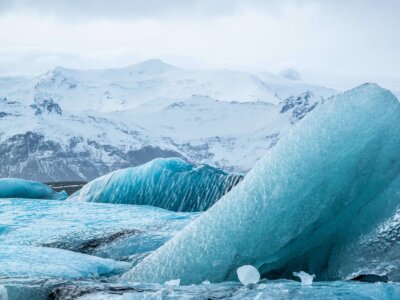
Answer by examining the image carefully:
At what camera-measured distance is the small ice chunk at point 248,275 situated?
430 centimetres

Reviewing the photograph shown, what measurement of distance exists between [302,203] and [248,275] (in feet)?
3.36

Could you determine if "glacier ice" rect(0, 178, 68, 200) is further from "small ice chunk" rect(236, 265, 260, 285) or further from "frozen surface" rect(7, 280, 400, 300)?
"small ice chunk" rect(236, 265, 260, 285)

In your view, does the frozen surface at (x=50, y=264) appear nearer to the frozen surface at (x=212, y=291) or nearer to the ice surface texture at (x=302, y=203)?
the ice surface texture at (x=302, y=203)

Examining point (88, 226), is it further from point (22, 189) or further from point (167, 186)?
point (22, 189)

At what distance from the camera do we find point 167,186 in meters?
15.1

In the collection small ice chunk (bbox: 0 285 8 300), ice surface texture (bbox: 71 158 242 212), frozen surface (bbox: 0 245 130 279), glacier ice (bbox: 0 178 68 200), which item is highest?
small ice chunk (bbox: 0 285 8 300)

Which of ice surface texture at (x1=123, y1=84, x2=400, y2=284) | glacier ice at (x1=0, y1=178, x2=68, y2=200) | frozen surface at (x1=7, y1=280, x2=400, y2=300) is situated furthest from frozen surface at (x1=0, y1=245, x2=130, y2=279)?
glacier ice at (x1=0, y1=178, x2=68, y2=200)

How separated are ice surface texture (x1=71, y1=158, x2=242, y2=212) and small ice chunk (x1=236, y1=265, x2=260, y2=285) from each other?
10079mm

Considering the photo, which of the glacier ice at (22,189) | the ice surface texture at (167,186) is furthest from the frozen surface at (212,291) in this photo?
the glacier ice at (22,189)

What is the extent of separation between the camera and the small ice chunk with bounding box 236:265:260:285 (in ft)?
14.1

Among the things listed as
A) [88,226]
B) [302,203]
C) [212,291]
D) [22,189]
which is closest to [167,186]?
[22,189]

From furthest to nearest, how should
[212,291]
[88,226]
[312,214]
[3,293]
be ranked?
[88,226], [312,214], [3,293], [212,291]

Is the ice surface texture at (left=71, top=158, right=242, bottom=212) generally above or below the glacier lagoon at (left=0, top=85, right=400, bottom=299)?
below

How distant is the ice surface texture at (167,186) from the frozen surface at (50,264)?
7.95 metres
